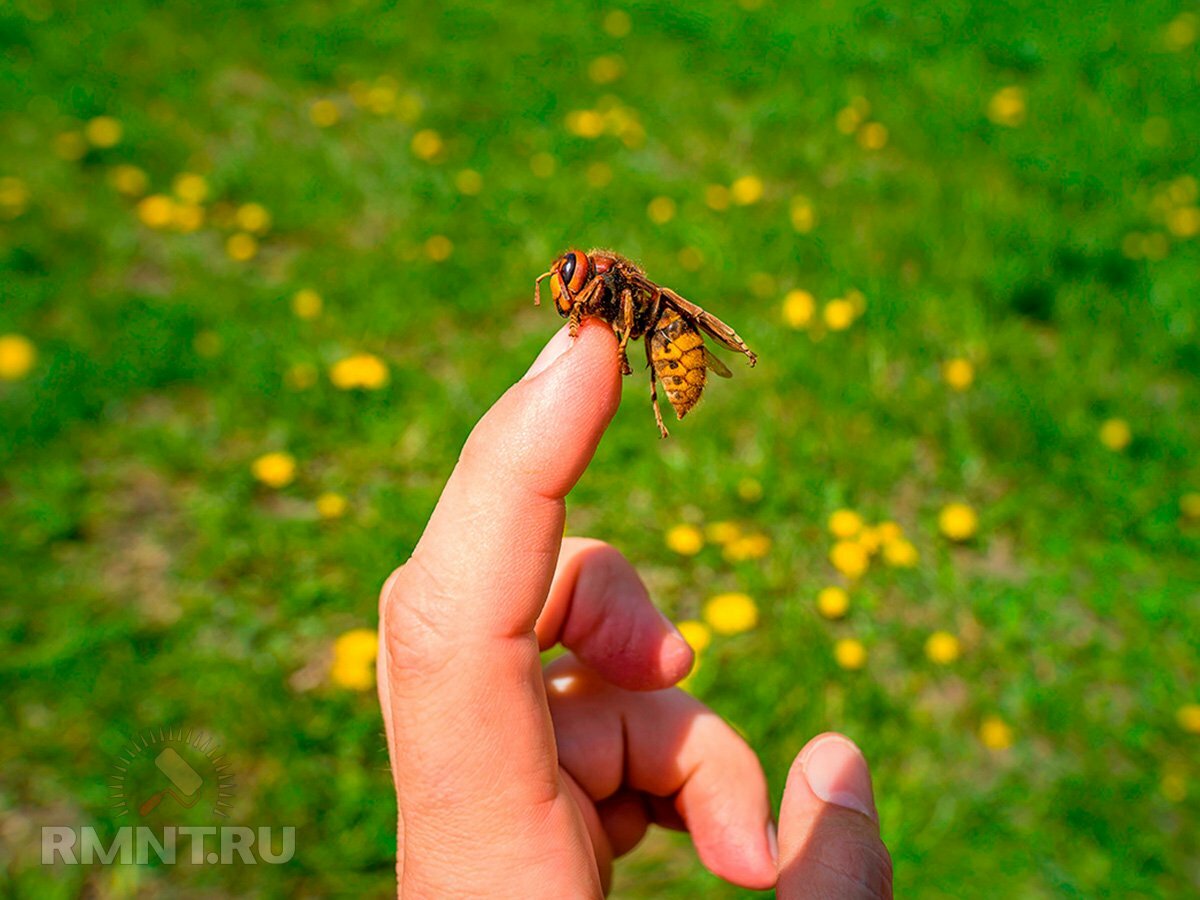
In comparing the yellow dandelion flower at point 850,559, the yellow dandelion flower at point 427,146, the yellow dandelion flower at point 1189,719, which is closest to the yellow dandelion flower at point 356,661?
the yellow dandelion flower at point 850,559

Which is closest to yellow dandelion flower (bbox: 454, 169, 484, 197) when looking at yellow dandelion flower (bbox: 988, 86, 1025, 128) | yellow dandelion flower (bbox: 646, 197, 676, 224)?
yellow dandelion flower (bbox: 646, 197, 676, 224)

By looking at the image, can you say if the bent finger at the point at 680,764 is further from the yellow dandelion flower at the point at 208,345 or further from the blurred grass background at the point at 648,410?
the yellow dandelion flower at the point at 208,345

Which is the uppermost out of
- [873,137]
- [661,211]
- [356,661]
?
[873,137]

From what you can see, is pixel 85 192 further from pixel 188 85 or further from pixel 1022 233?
pixel 1022 233

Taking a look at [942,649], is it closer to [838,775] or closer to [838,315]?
[838,775]

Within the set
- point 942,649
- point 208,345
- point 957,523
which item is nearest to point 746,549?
point 942,649

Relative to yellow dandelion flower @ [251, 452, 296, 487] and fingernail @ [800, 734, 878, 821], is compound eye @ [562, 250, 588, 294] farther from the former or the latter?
yellow dandelion flower @ [251, 452, 296, 487]
